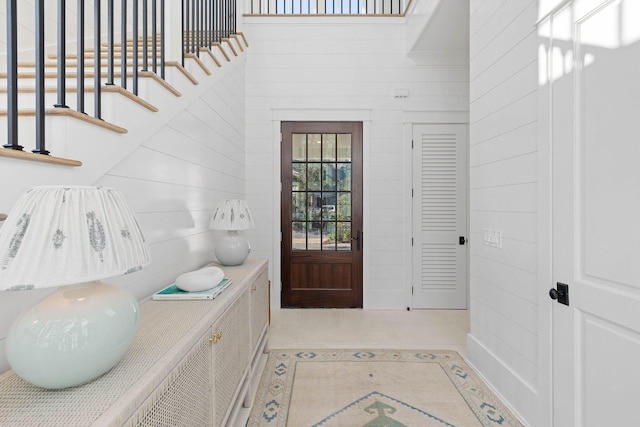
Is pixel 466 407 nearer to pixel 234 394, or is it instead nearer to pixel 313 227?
pixel 234 394

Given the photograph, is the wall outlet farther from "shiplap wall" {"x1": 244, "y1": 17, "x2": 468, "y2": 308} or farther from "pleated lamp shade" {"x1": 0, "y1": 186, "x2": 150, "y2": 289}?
"pleated lamp shade" {"x1": 0, "y1": 186, "x2": 150, "y2": 289}

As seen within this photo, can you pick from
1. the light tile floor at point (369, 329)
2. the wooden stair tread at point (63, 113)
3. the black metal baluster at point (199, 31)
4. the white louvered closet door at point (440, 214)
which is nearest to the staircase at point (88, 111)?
the wooden stair tread at point (63, 113)

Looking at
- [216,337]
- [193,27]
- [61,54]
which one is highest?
[193,27]

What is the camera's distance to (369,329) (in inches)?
126

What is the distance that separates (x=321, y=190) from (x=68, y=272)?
3.17m

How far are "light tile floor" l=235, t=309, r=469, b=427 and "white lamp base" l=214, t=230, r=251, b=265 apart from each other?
0.91 meters

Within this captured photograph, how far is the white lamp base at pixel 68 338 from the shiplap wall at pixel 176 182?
0.29 metres

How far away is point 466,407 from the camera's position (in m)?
1.98

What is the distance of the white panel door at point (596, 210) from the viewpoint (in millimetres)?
1204

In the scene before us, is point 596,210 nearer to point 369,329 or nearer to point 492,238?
point 492,238

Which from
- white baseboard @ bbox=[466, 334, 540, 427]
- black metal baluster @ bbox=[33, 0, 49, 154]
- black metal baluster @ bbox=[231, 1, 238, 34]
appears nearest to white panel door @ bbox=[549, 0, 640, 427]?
white baseboard @ bbox=[466, 334, 540, 427]

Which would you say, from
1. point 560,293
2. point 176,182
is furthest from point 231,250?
point 560,293

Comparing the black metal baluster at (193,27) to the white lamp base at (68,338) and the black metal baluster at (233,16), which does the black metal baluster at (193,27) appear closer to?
the black metal baluster at (233,16)

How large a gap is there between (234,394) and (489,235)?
1.80m
